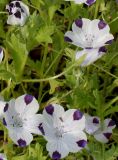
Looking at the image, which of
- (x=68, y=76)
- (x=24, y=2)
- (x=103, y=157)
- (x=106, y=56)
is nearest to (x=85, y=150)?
(x=103, y=157)

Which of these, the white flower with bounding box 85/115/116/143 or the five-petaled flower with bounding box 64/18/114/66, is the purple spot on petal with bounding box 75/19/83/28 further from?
the white flower with bounding box 85/115/116/143

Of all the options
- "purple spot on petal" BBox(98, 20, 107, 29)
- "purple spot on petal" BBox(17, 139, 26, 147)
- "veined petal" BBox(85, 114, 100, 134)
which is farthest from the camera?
"purple spot on petal" BBox(98, 20, 107, 29)

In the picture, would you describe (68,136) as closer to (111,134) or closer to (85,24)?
(111,134)

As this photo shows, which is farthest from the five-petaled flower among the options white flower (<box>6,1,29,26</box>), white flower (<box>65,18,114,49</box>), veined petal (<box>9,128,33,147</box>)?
veined petal (<box>9,128,33,147</box>)

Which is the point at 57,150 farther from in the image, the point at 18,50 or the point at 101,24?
the point at 101,24

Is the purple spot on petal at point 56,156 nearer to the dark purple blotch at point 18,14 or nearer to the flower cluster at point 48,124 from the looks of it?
the flower cluster at point 48,124

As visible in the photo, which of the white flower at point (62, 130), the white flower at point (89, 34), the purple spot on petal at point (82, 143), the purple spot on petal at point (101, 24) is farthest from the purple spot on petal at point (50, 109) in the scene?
the purple spot on petal at point (101, 24)
